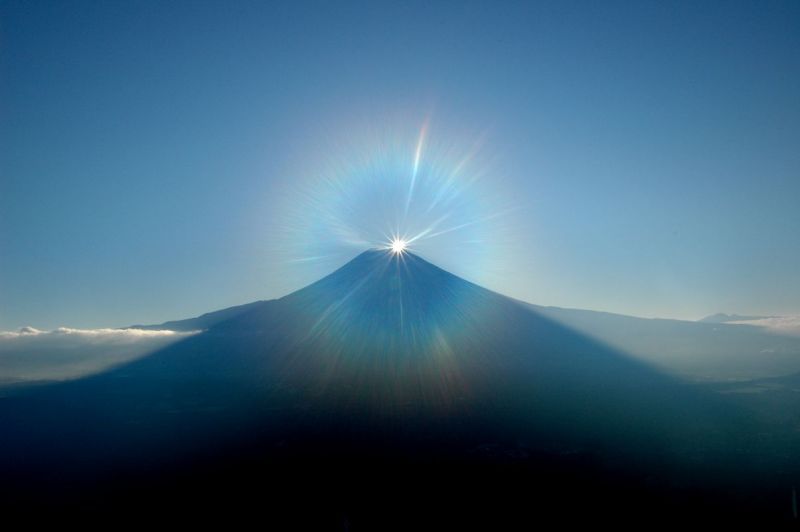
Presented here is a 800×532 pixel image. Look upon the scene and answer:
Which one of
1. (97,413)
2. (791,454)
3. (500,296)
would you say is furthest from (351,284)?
(791,454)

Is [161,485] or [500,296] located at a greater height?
[500,296]

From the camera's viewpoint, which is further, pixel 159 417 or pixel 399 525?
pixel 159 417

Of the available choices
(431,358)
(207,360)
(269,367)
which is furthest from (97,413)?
(431,358)

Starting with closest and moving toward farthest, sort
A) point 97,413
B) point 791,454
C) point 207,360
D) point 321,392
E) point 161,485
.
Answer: point 161,485 < point 791,454 < point 97,413 < point 321,392 < point 207,360

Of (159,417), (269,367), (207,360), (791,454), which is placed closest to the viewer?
(791,454)

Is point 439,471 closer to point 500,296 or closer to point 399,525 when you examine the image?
point 399,525

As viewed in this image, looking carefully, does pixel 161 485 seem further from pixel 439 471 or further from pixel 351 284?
pixel 351 284
